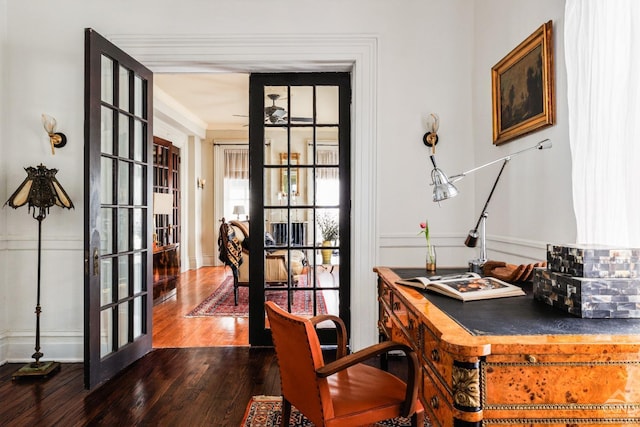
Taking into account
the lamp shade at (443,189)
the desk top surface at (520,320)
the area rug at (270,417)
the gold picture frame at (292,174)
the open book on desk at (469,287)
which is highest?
the gold picture frame at (292,174)

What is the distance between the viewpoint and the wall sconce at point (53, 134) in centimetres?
306

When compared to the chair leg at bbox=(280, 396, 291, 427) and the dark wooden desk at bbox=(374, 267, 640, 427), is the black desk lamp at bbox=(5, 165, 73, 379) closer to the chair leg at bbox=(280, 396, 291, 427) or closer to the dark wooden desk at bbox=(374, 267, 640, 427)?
→ the chair leg at bbox=(280, 396, 291, 427)

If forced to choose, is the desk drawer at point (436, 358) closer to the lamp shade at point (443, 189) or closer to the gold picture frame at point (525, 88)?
the lamp shade at point (443, 189)

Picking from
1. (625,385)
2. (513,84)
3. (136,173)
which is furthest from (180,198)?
(625,385)

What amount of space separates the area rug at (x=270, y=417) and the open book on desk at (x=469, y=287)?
0.89 metres

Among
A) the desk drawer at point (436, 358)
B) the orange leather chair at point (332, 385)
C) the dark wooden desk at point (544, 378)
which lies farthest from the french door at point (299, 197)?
the dark wooden desk at point (544, 378)

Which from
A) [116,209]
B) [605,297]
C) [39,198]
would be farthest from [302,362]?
[39,198]

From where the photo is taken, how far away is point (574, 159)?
187 cm

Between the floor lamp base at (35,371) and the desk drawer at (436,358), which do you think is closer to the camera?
the desk drawer at (436,358)

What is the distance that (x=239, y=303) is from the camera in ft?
17.1

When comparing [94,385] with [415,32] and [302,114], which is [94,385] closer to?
[302,114]

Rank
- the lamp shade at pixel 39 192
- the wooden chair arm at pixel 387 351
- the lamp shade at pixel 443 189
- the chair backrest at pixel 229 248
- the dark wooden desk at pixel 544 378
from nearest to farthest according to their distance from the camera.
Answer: the dark wooden desk at pixel 544 378, the wooden chair arm at pixel 387 351, the lamp shade at pixel 443 189, the lamp shade at pixel 39 192, the chair backrest at pixel 229 248

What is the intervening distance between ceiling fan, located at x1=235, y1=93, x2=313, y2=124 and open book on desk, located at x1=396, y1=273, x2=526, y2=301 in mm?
2037

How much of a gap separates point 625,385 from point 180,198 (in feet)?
25.4
